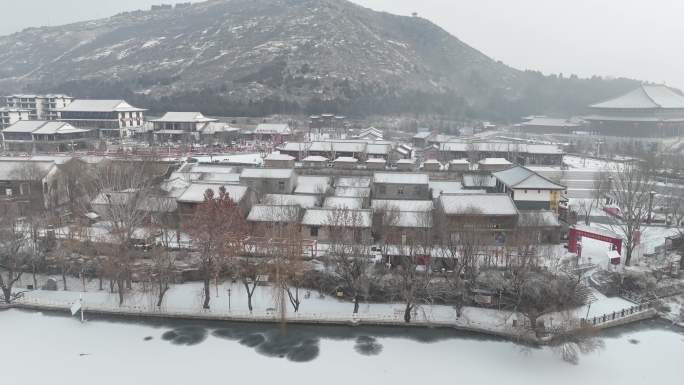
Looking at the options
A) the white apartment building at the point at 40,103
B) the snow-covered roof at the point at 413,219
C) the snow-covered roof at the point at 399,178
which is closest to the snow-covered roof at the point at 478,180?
the snow-covered roof at the point at 399,178

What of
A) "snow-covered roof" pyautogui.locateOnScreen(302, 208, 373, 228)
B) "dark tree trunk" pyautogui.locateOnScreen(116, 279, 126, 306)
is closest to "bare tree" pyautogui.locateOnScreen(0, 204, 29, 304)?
"dark tree trunk" pyautogui.locateOnScreen(116, 279, 126, 306)

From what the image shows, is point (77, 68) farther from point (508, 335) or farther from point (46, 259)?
point (508, 335)

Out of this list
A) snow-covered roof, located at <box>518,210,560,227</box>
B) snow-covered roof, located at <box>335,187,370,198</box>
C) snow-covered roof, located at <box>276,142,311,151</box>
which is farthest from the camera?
snow-covered roof, located at <box>276,142,311,151</box>

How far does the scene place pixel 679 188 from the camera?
35031 millimetres

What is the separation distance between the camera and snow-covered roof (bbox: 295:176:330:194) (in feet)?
98.8

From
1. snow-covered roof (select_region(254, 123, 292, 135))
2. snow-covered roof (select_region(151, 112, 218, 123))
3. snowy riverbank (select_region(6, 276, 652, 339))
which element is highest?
snow-covered roof (select_region(151, 112, 218, 123))

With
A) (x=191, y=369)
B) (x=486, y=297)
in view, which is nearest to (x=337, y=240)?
(x=486, y=297)

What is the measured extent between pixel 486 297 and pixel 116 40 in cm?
14067

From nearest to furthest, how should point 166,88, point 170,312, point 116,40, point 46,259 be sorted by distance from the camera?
point 170,312 → point 46,259 → point 166,88 → point 116,40

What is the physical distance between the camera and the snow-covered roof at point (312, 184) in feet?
98.8

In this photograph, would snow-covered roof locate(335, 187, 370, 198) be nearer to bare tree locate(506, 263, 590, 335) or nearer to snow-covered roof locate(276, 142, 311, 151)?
bare tree locate(506, 263, 590, 335)

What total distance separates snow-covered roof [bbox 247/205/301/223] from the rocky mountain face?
159 ft

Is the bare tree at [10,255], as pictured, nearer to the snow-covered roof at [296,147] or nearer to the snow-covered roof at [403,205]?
the snow-covered roof at [403,205]

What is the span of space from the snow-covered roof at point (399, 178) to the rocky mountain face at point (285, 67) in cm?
4424
